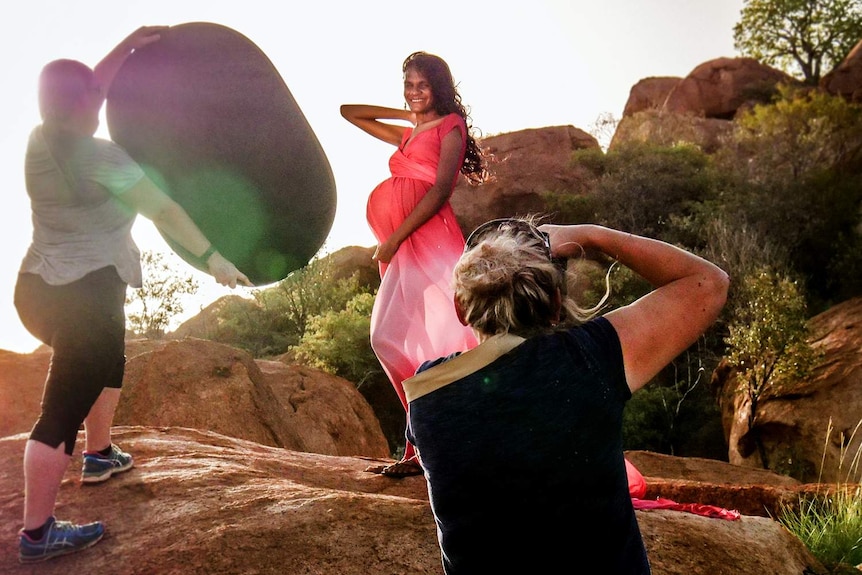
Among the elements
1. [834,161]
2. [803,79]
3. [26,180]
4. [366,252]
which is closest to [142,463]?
[26,180]

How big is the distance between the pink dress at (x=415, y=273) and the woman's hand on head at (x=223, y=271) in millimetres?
1150

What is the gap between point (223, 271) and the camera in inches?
84.6

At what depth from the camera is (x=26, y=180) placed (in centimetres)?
223

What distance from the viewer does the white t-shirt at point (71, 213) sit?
2156 millimetres

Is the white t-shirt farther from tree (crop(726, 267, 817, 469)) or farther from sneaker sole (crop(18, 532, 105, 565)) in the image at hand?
tree (crop(726, 267, 817, 469))

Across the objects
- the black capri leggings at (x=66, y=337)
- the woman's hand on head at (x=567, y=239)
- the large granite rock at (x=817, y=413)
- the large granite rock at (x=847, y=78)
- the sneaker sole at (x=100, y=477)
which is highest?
the large granite rock at (x=847, y=78)

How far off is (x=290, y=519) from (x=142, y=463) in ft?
3.42

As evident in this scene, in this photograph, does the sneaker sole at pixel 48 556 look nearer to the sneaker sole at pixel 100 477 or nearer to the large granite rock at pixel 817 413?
the sneaker sole at pixel 100 477

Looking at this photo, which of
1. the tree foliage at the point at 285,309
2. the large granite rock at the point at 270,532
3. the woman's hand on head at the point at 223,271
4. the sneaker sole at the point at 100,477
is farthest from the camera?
the tree foliage at the point at 285,309

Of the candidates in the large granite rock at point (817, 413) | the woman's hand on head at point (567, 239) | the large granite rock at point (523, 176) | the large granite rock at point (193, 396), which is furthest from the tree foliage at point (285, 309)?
the woman's hand on head at point (567, 239)

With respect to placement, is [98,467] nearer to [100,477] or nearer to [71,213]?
[100,477]

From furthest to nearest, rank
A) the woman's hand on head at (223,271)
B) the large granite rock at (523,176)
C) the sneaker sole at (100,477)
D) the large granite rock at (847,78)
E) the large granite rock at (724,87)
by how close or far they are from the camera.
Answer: the large granite rock at (724,87)
the large granite rock at (847,78)
the large granite rock at (523,176)
the sneaker sole at (100,477)
the woman's hand on head at (223,271)

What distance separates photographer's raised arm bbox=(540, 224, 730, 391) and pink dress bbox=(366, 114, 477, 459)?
1820 millimetres

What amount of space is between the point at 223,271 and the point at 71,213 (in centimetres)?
55
